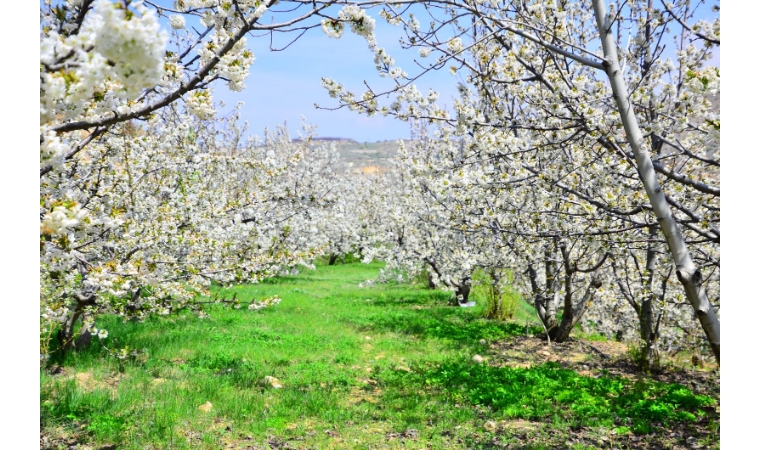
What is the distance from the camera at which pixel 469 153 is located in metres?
6.30

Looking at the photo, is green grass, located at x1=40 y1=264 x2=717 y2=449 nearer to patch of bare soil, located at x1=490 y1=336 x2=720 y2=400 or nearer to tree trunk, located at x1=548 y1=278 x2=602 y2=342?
patch of bare soil, located at x1=490 y1=336 x2=720 y2=400

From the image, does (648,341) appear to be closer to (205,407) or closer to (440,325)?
(440,325)

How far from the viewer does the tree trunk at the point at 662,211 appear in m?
2.60

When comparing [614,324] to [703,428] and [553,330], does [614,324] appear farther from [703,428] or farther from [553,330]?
[703,428]

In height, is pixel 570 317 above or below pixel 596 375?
above

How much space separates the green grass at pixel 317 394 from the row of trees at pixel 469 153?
902 mm

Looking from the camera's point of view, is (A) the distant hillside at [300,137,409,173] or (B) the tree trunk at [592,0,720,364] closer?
(B) the tree trunk at [592,0,720,364]

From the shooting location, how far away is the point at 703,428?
15.8 ft

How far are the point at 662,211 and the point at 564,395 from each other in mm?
3629

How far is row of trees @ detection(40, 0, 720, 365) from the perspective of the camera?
7.18ft

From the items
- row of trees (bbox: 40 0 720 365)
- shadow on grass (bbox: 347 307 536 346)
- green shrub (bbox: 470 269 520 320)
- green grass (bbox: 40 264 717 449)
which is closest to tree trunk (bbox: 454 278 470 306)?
green shrub (bbox: 470 269 520 320)

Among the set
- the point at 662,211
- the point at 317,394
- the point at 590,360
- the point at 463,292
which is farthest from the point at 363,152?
the point at 662,211

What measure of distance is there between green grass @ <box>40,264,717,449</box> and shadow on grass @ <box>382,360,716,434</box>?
0.02 meters

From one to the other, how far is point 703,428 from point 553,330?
4305mm
